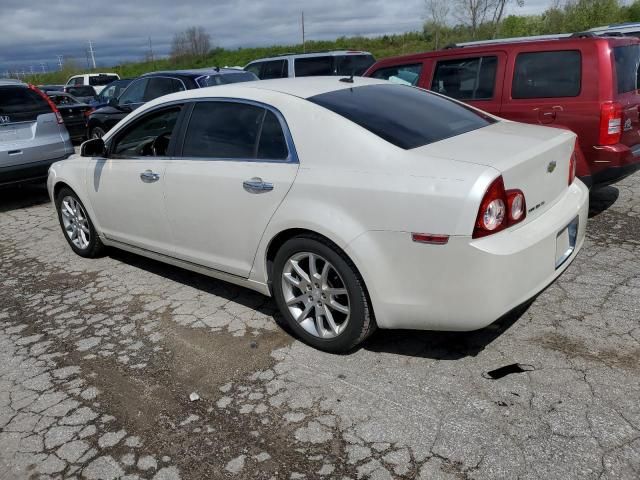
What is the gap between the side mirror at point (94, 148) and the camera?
15.2 feet

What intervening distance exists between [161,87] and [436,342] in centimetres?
809

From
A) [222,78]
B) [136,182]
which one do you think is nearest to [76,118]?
[222,78]

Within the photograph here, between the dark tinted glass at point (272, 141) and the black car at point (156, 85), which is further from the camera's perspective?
the black car at point (156, 85)

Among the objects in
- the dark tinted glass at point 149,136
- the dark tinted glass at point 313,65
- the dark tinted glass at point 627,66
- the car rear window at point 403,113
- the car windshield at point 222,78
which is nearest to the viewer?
the car rear window at point 403,113

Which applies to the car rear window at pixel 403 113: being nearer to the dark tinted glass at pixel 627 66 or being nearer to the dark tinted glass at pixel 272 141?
the dark tinted glass at pixel 272 141

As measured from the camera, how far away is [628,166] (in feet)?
16.3

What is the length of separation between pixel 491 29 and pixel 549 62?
20.3 metres

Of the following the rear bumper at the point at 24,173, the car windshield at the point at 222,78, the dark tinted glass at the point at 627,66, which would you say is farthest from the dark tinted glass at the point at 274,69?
the dark tinted glass at the point at 627,66

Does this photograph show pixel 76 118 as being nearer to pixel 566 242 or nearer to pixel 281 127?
pixel 281 127

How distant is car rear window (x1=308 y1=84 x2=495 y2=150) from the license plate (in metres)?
0.85

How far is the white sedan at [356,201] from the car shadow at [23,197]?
439 cm

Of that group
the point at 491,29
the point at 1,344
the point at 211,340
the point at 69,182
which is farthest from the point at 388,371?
the point at 491,29

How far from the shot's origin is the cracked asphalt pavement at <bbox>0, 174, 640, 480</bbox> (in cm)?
248

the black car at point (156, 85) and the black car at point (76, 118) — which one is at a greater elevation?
the black car at point (156, 85)
